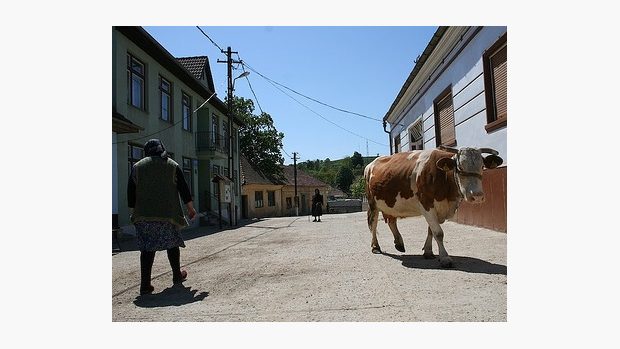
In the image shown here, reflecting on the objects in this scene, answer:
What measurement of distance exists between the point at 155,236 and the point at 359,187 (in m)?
2.53

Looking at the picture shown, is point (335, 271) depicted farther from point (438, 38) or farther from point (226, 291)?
point (438, 38)

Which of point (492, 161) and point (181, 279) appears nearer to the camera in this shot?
point (181, 279)

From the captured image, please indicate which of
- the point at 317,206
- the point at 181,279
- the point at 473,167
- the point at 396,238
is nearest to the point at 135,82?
the point at 181,279

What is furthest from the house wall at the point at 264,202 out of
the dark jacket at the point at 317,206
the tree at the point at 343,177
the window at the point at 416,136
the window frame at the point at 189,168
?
the window at the point at 416,136

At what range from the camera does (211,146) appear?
4.73 meters

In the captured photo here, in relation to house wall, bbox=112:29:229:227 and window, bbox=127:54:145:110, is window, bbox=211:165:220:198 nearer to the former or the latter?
house wall, bbox=112:29:229:227

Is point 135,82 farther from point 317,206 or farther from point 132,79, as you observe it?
point 317,206

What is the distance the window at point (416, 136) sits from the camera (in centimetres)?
482

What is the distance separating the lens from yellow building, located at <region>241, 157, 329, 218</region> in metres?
4.52

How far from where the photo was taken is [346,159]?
169 inches

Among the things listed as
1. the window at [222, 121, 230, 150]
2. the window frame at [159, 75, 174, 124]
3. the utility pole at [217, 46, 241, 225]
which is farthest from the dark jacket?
the window frame at [159, 75, 174, 124]

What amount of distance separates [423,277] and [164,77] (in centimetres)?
346

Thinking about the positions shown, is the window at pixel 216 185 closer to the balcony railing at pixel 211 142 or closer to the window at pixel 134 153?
the balcony railing at pixel 211 142

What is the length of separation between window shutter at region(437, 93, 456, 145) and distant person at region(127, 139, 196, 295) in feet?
8.33
